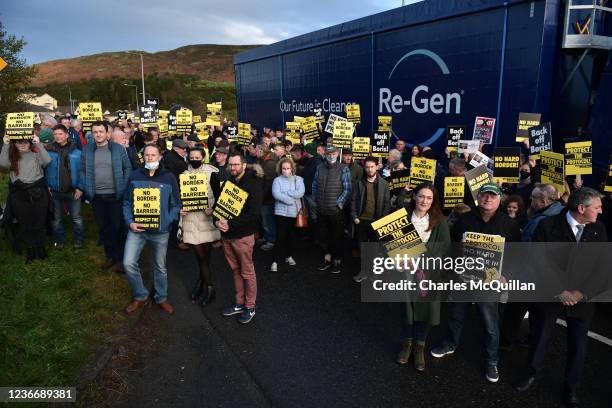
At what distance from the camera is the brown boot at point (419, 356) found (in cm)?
416

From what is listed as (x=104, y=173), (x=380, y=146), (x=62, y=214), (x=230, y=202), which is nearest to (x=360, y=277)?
(x=230, y=202)

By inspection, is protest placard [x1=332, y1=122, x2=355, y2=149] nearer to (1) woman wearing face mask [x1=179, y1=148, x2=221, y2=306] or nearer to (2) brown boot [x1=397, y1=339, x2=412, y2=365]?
(1) woman wearing face mask [x1=179, y1=148, x2=221, y2=306]

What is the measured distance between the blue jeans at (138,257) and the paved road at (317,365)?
12.5 inches

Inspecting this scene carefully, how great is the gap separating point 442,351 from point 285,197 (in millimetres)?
3127

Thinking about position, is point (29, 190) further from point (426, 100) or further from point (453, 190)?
point (426, 100)

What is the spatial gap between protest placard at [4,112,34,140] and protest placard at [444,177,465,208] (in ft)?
18.8

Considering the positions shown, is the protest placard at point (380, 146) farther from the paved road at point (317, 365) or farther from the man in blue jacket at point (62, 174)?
the man in blue jacket at point (62, 174)

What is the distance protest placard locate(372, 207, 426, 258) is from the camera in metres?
3.91

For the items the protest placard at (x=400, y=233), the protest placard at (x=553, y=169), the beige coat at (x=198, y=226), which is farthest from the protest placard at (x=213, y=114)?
the protest placard at (x=400, y=233)

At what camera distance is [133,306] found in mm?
5293

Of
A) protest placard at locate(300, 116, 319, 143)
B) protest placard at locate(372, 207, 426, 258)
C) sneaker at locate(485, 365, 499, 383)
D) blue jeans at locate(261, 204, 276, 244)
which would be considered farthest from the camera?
protest placard at locate(300, 116, 319, 143)

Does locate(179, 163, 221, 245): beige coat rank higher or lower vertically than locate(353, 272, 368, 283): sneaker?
higher

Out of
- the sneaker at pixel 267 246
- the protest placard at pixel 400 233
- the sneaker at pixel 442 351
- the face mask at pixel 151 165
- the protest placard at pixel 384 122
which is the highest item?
the protest placard at pixel 384 122

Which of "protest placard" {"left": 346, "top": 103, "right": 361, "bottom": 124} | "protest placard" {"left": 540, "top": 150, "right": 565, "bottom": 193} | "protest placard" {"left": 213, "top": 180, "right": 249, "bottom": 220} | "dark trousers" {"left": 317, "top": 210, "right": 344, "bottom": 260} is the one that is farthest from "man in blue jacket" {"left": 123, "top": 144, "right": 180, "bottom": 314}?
"protest placard" {"left": 346, "top": 103, "right": 361, "bottom": 124}
